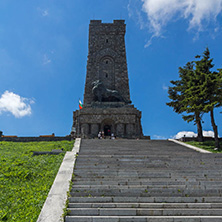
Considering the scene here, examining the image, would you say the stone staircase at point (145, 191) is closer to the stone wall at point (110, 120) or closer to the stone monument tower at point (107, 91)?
the stone wall at point (110, 120)

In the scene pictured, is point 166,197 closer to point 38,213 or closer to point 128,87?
point 38,213

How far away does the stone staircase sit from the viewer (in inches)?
260

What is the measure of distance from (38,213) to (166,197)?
13.3 feet

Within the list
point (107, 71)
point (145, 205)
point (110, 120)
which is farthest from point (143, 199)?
point (107, 71)

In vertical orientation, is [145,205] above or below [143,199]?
below

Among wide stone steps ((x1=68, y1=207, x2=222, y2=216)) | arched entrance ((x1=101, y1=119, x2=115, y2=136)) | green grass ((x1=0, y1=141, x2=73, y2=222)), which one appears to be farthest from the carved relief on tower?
wide stone steps ((x1=68, y1=207, x2=222, y2=216))

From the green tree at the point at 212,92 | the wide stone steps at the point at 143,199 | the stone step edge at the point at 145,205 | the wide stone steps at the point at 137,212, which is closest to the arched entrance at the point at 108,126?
the green tree at the point at 212,92

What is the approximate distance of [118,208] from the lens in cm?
682

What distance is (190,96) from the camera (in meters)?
20.9

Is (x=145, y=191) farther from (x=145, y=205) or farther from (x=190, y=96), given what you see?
(x=190, y=96)

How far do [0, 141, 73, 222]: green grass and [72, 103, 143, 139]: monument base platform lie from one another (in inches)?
536

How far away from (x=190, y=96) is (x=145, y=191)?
596 inches

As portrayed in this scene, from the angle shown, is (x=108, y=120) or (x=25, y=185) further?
(x=108, y=120)

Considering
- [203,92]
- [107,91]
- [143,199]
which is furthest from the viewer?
[107,91]
